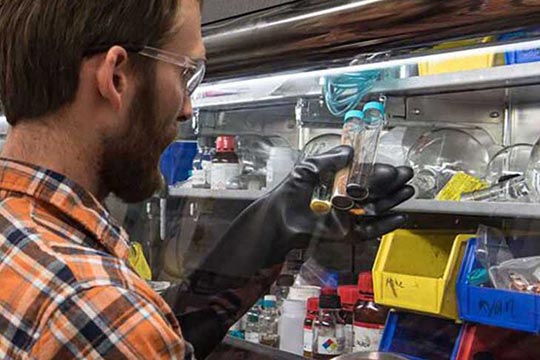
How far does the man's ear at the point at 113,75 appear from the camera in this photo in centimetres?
69

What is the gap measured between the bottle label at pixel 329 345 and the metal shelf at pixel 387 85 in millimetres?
561

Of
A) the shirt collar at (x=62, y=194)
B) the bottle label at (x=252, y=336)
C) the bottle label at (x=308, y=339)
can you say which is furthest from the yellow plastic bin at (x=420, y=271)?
the shirt collar at (x=62, y=194)

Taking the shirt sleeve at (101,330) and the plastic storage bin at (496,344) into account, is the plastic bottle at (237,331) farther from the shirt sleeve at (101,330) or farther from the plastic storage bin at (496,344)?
the shirt sleeve at (101,330)

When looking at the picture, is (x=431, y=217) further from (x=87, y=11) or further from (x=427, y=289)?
(x=87, y=11)

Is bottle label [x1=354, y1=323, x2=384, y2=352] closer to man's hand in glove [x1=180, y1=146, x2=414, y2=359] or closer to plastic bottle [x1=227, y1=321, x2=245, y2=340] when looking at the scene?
man's hand in glove [x1=180, y1=146, x2=414, y2=359]

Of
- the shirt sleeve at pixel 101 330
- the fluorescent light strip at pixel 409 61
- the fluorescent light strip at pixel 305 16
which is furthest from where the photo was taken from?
the fluorescent light strip at pixel 409 61

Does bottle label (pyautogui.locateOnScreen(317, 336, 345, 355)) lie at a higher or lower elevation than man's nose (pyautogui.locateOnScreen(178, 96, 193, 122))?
lower

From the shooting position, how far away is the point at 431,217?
148 cm

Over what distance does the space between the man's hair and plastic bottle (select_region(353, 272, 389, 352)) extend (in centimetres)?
89

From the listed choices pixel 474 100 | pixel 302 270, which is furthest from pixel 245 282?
pixel 474 100

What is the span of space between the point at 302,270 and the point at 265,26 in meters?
1.05

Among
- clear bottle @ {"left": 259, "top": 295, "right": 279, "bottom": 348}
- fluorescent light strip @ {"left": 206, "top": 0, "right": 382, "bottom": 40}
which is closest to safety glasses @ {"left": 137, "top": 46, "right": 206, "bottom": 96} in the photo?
fluorescent light strip @ {"left": 206, "top": 0, "right": 382, "bottom": 40}

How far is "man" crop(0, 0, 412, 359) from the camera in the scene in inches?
21.4

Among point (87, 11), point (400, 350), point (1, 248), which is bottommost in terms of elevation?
point (400, 350)
